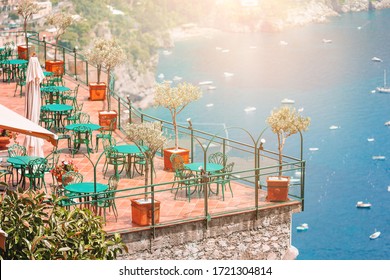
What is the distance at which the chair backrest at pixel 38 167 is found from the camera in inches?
548

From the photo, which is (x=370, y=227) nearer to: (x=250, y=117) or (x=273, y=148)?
(x=273, y=148)

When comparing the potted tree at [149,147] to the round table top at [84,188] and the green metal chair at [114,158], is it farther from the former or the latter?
the green metal chair at [114,158]

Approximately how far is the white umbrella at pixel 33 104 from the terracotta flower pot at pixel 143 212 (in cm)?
261

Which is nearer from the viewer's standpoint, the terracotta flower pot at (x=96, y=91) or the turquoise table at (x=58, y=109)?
the turquoise table at (x=58, y=109)

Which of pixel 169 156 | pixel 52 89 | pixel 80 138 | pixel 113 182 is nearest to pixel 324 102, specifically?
pixel 52 89

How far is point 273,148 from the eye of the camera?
76688mm

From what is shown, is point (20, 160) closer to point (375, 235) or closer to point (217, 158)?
point (217, 158)

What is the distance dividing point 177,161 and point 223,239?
2.18 metres

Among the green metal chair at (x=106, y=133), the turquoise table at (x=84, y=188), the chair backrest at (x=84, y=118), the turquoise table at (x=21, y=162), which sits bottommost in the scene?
the turquoise table at (x=84, y=188)

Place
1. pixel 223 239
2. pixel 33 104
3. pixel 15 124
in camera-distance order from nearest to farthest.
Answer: pixel 15 124 → pixel 223 239 → pixel 33 104

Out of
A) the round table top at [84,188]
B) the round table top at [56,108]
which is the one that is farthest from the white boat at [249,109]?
the round table top at [84,188]

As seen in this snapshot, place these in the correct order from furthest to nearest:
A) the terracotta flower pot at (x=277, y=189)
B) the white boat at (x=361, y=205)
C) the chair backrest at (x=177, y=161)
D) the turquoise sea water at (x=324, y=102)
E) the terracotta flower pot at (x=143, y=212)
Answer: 1. the white boat at (x=361, y=205)
2. the turquoise sea water at (x=324, y=102)
3. the chair backrest at (x=177, y=161)
4. the terracotta flower pot at (x=277, y=189)
5. the terracotta flower pot at (x=143, y=212)

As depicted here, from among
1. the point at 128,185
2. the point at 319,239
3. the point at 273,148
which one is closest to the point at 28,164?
the point at 128,185

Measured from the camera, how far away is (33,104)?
1533cm
